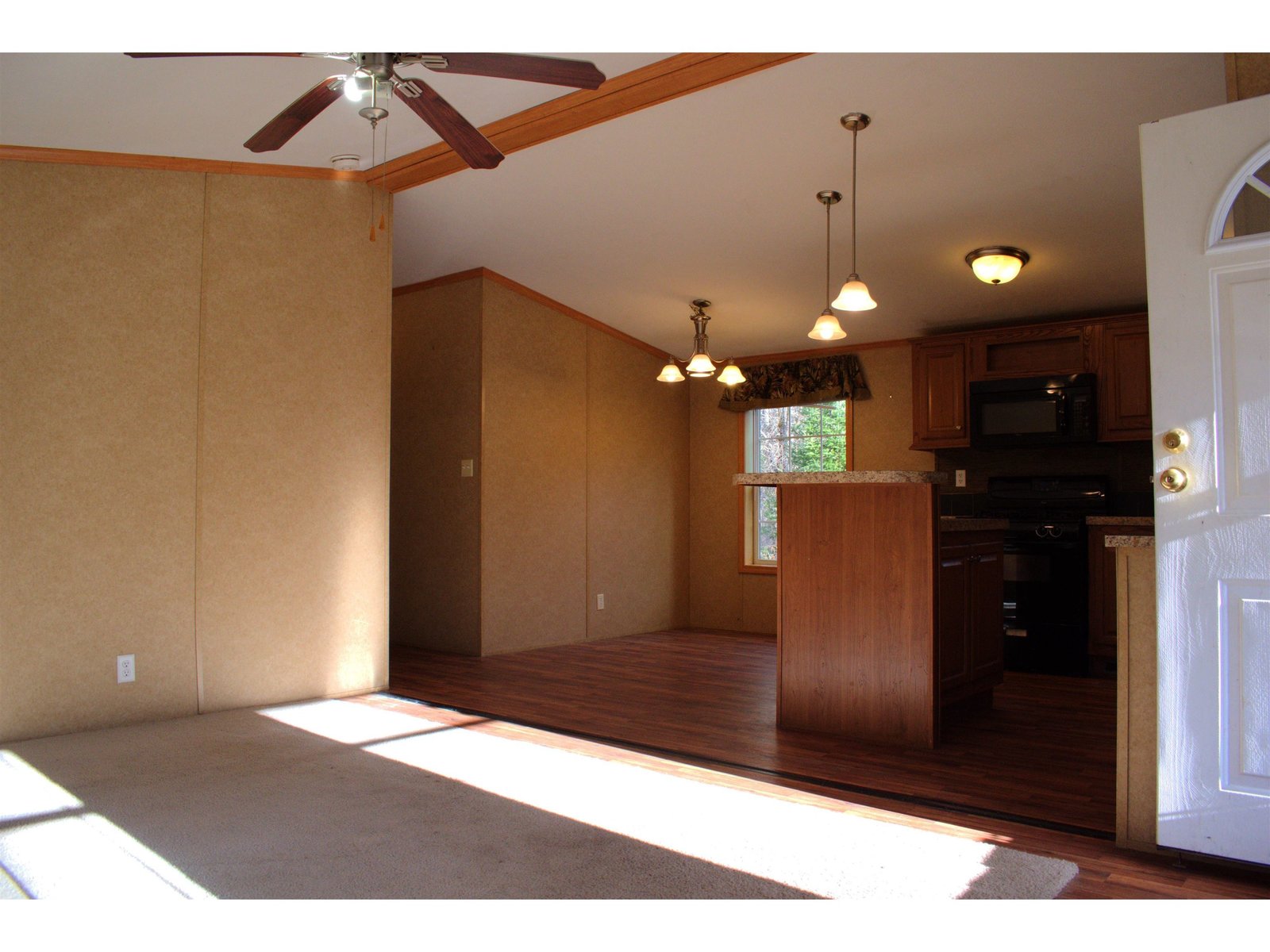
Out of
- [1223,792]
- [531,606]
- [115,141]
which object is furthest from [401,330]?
[1223,792]

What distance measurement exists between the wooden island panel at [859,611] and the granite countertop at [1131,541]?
3.07 feet

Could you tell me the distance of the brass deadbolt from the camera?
225 cm

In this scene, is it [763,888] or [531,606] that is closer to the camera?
[763,888]

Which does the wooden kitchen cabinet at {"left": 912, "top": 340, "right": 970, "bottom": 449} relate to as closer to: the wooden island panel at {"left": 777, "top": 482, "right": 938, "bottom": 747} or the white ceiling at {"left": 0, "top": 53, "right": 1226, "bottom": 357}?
the white ceiling at {"left": 0, "top": 53, "right": 1226, "bottom": 357}

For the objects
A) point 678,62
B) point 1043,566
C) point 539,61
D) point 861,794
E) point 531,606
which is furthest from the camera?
point 531,606

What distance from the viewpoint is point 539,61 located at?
90.1 inches

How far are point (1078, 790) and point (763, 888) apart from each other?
4.66 ft

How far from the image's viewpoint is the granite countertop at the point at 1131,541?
2371 mm

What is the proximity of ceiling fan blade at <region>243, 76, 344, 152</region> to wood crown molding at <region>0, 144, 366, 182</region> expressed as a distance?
4.75ft

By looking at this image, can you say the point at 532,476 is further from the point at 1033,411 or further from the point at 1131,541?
the point at 1131,541

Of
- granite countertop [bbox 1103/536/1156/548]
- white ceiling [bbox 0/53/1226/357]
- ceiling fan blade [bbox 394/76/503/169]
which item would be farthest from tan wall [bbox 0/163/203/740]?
granite countertop [bbox 1103/536/1156/548]

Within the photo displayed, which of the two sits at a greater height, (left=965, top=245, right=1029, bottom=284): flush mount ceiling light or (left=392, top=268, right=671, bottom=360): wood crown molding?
(left=392, top=268, right=671, bottom=360): wood crown molding

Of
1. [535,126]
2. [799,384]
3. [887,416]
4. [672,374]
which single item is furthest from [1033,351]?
[535,126]
